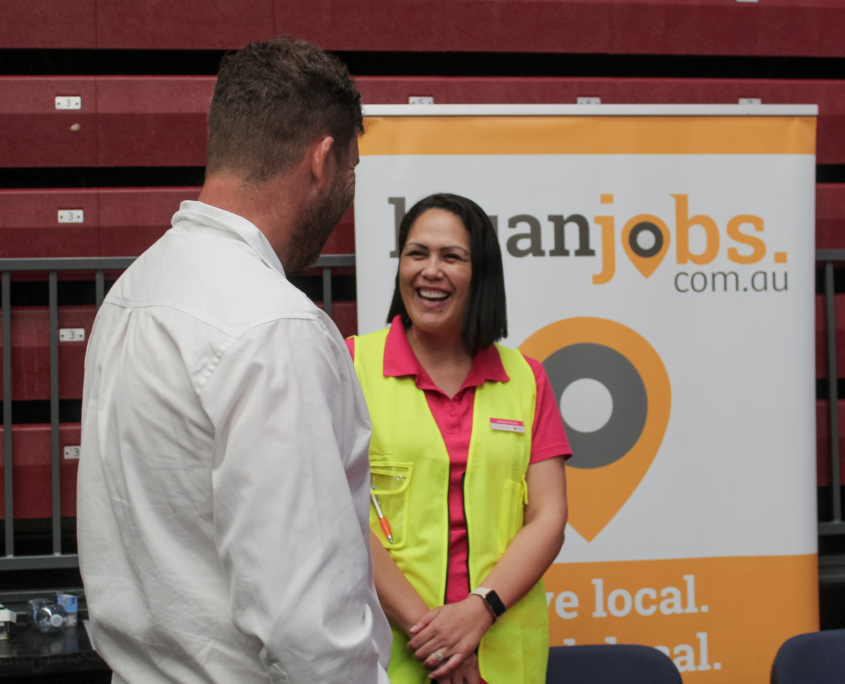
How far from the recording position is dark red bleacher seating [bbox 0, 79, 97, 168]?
2.85 m

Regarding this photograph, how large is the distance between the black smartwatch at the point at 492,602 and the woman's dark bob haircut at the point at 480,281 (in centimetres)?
53

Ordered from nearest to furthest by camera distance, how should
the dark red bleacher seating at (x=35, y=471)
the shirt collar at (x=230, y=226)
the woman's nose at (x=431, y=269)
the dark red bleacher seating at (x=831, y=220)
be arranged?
the shirt collar at (x=230, y=226)
the woman's nose at (x=431, y=269)
the dark red bleacher seating at (x=35, y=471)
the dark red bleacher seating at (x=831, y=220)

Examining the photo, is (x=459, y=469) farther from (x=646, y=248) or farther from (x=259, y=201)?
(x=646, y=248)

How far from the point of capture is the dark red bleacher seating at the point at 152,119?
9.52ft

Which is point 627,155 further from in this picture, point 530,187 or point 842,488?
point 842,488

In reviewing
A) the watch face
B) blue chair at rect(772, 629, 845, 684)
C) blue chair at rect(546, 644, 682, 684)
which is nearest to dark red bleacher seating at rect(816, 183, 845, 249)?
blue chair at rect(772, 629, 845, 684)

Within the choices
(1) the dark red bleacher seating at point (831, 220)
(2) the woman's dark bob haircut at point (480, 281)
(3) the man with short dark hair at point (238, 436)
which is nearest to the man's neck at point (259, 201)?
(3) the man with short dark hair at point (238, 436)

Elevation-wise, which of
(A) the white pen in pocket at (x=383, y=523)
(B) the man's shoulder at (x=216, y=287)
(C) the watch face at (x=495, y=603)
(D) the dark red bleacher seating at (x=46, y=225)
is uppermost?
(D) the dark red bleacher seating at (x=46, y=225)

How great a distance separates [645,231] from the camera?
2.39 meters

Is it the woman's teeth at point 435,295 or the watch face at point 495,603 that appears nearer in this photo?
the watch face at point 495,603

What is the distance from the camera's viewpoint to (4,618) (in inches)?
86.1

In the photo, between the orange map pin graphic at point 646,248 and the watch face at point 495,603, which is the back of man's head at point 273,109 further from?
the orange map pin graphic at point 646,248

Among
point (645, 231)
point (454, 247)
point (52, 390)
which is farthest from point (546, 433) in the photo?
point (52, 390)

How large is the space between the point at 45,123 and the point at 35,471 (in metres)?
1.32
